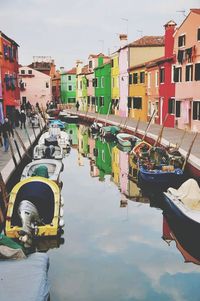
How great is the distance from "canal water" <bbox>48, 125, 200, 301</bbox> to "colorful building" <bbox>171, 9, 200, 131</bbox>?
11.3 meters

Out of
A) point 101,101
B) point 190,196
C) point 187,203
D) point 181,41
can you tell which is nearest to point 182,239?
point 187,203

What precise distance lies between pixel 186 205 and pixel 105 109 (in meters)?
43.0

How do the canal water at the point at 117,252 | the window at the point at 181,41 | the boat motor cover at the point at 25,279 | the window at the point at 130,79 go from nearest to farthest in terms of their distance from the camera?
1. the boat motor cover at the point at 25,279
2. the canal water at the point at 117,252
3. the window at the point at 181,41
4. the window at the point at 130,79

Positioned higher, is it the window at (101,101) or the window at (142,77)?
the window at (142,77)

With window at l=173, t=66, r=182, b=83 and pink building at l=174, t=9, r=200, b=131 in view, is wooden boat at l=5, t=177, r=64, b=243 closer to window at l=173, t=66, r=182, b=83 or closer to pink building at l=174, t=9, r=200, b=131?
pink building at l=174, t=9, r=200, b=131

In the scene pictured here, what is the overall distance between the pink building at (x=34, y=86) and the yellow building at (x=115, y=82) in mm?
22809

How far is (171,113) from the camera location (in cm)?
3391

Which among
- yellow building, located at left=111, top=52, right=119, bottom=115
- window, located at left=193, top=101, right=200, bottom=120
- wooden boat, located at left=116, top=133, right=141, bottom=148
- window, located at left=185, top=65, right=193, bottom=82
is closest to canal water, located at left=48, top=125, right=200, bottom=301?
wooden boat, located at left=116, top=133, right=141, bottom=148

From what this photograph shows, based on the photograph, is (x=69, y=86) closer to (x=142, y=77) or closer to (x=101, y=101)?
(x=101, y=101)

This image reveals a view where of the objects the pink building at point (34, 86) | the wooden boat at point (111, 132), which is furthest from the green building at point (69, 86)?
the wooden boat at point (111, 132)

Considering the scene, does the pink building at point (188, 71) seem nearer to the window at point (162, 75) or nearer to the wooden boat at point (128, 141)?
the window at point (162, 75)

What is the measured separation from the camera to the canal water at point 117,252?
9.84 metres

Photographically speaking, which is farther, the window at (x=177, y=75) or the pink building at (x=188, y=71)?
the window at (x=177, y=75)

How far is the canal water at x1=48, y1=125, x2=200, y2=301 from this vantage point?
9836 mm
